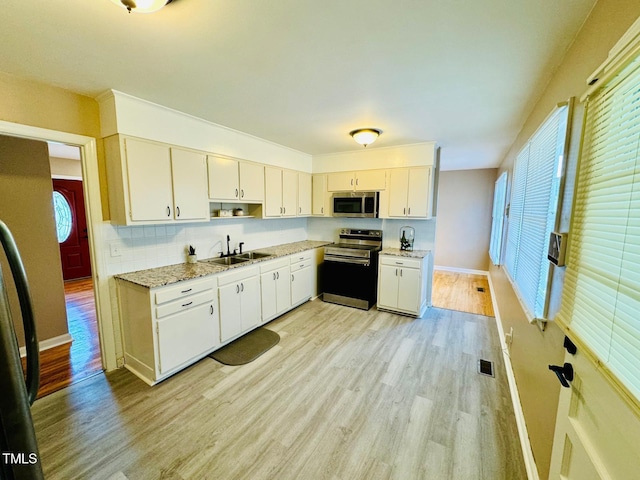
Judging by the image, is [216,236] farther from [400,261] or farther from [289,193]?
[400,261]

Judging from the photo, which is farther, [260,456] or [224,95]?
[224,95]

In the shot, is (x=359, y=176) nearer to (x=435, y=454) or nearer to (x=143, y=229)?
(x=143, y=229)

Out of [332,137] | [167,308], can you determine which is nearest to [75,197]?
[167,308]

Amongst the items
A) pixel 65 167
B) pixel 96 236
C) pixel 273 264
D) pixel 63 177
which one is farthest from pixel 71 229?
pixel 273 264

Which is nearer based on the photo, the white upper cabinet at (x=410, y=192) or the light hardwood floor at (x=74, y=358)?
the light hardwood floor at (x=74, y=358)

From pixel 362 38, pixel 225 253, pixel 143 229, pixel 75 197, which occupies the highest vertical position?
pixel 362 38

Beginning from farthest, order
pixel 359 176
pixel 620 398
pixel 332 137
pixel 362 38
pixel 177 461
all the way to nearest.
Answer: pixel 359 176 < pixel 332 137 < pixel 177 461 < pixel 362 38 < pixel 620 398

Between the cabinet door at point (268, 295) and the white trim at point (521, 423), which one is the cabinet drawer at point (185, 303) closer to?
the cabinet door at point (268, 295)

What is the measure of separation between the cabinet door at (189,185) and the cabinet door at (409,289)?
276 centimetres

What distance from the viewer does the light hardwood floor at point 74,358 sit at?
2439 millimetres

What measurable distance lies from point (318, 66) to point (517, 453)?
2.92 metres

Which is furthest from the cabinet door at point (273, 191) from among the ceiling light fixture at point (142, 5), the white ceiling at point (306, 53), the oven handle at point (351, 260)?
the ceiling light fixture at point (142, 5)

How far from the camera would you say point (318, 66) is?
183 cm

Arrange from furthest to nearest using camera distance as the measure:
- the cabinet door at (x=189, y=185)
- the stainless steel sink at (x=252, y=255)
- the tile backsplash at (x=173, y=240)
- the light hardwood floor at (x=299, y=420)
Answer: the stainless steel sink at (x=252, y=255) < the cabinet door at (x=189, y=185) < the tile backsplash at (x=173, y=240) < the light hardwood floor at (x=299, y=420)
